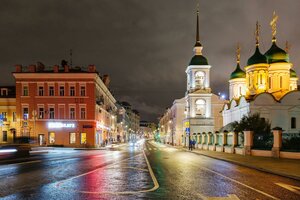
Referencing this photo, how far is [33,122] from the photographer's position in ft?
183

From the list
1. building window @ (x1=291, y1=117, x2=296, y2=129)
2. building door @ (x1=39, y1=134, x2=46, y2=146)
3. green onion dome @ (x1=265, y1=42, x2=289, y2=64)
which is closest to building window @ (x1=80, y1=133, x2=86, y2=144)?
building door @ (x1=39, y1=134, x2=46, y2=146)

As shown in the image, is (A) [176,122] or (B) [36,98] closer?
(B) [36,98]

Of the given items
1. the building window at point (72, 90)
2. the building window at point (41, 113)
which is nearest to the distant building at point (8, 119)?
the building window at point (41, 113)

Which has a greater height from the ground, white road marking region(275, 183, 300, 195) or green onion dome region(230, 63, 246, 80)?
green onion dome region(230, 63, 246, 80)

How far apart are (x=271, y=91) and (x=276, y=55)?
6016 mm

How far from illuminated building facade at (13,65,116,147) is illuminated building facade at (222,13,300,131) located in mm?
24610

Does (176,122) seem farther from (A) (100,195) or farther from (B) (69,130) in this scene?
(A) (100,195)

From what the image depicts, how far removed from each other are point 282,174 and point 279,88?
147 feet

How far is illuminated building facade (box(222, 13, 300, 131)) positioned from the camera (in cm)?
5319

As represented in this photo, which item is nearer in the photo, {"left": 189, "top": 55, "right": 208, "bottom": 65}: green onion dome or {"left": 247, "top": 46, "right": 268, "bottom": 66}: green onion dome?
{"left": 247, "top": 46, "right": 268, "bottom": 66}: green onion dome

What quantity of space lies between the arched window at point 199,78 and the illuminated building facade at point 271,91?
407 inches

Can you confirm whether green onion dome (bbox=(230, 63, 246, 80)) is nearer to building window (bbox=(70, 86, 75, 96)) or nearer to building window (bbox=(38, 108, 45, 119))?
building window (bbox=(70, 86, 75, 96))

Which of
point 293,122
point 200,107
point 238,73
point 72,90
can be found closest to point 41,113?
point 72,90

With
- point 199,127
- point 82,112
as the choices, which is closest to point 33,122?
point 82,112
